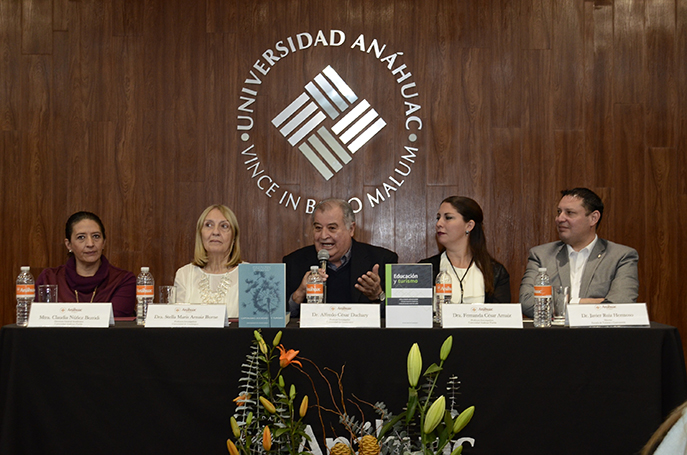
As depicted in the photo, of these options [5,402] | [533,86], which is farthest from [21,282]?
[533,86]

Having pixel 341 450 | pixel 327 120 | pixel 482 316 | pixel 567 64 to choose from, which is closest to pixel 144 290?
pixel 482 316

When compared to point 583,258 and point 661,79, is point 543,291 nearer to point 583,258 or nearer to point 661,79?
point 583,258

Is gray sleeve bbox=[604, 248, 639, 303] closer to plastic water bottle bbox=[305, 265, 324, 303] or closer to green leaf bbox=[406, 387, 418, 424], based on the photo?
plastic water bottle bbox=[305, 265, 324, 303]

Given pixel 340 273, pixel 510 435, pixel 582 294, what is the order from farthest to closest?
pixel 340 273, pixel 582 294, pixel 510 435

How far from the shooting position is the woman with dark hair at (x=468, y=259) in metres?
3.27

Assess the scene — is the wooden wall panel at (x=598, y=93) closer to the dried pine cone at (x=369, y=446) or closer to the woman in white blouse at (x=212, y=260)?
→ the woman in white blouse at (x=212, y=260)

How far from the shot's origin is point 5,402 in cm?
228

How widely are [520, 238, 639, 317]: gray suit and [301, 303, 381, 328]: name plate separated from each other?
94 cm

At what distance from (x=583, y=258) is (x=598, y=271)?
0.16m

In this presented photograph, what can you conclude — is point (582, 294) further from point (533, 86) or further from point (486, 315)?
point (533, 86)

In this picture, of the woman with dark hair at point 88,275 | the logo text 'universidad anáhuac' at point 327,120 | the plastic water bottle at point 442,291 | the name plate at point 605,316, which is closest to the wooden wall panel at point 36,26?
the logo text 'universidad anáhuac' at point 327,120

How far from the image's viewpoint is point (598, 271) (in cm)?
320

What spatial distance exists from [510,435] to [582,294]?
4.03 ft

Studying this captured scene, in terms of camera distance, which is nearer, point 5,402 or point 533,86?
point 5,402
